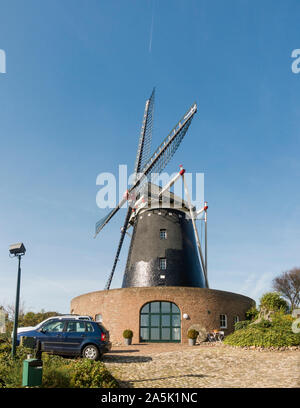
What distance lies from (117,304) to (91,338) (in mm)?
10988

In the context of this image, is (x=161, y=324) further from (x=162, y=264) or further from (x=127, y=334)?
(x=162, y=264)

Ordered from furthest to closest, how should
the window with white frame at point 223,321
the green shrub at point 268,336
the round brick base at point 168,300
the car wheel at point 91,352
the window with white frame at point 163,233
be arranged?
1. the window with white frame at point 163,233
2. the window with white frame at point 223,321
3. the round brick base at point 168,300
4. the green shrub at point 268,336
5. the car wheel at point 91,352

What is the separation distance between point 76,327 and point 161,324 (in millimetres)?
10905

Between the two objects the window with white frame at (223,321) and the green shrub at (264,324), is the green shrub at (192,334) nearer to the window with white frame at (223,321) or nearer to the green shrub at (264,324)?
the window with white frame at (223,321)

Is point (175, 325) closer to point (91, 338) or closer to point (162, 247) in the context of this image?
point (162, 247)

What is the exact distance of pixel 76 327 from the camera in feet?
44.8

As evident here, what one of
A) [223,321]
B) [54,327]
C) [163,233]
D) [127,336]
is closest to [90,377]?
[54,327]

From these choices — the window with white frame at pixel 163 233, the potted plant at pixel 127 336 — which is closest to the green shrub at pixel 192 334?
the potted plant at pixel 127 336

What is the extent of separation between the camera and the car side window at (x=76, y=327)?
13.6 metres

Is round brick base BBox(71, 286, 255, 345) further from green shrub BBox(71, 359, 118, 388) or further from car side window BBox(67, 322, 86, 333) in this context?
green shrub BBox(71, 359, 118, 388)

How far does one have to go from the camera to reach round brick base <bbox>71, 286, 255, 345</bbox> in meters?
23.3

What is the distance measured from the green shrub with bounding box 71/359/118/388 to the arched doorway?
14.6 metres

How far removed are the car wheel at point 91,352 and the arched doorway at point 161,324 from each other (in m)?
10.6

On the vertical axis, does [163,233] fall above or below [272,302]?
above
